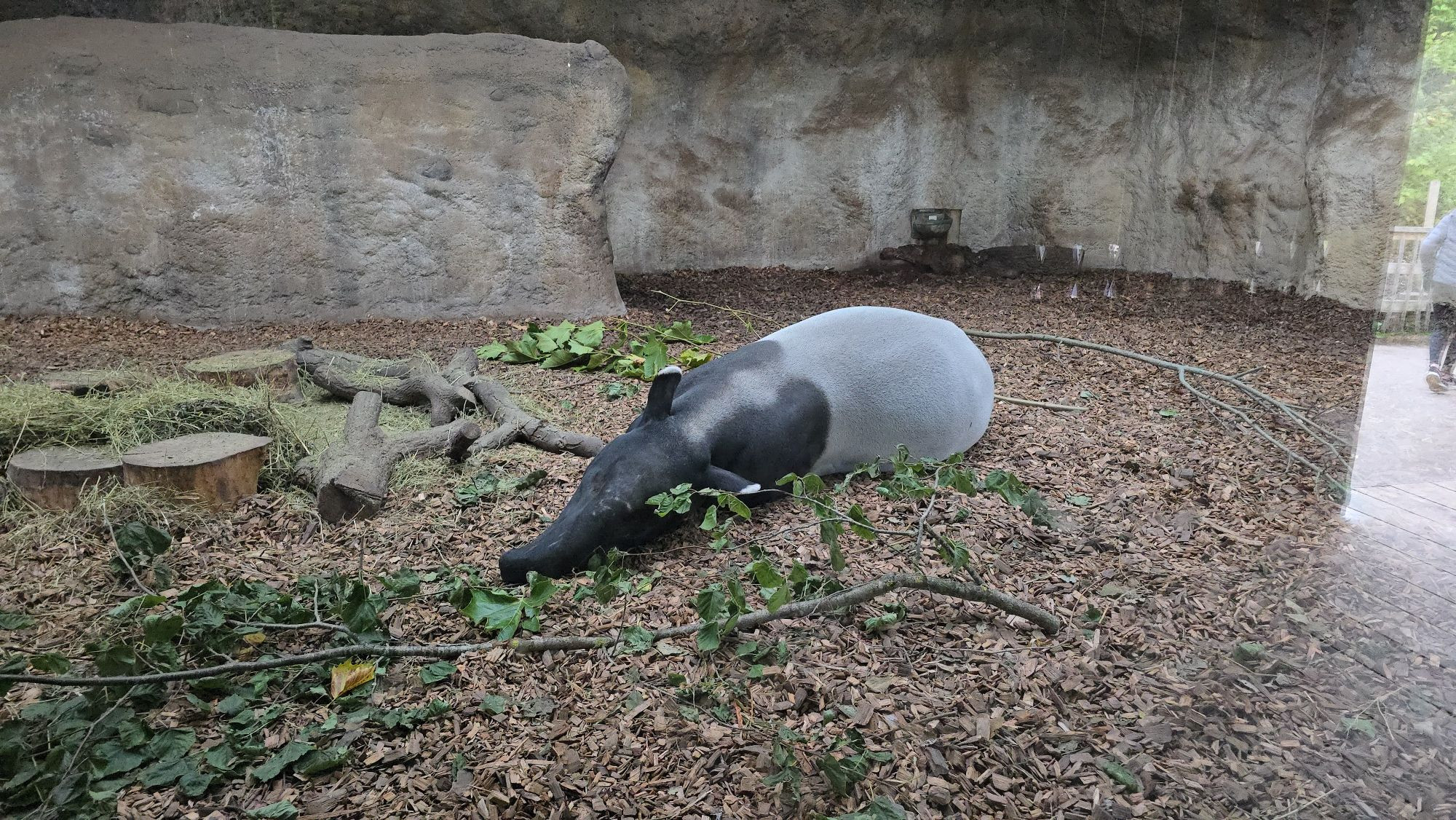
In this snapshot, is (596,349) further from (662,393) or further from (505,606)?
(505,606)

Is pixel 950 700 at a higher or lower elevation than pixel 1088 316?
lower

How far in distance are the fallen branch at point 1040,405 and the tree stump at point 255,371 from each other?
3570mm

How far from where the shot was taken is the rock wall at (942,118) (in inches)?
238

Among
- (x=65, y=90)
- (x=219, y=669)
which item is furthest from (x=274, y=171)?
(x=219, y=669)

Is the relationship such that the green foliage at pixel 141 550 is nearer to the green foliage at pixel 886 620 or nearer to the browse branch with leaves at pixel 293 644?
the browse branch with leaves at pixel 293 644

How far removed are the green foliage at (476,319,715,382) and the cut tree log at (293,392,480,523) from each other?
1.33 metres

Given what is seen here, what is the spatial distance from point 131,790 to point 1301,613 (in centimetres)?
253

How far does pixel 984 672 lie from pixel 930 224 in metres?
7.01

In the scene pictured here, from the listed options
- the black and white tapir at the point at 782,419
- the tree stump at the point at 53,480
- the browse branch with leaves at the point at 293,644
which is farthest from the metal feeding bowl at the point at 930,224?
the tree stump at the point at 53,480

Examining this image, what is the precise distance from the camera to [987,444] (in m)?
4.07

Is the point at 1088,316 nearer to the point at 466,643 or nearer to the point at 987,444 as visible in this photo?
the point at 987,444

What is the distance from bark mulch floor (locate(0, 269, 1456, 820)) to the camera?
1.66 meters

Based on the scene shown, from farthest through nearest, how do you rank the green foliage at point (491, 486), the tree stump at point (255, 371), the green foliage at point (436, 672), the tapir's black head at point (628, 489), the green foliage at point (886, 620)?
1. the tree stump at point (255, 371)
2. the green foliage at point (491, 486)
3. the tapir's black head at point (628, 489)
4. the green foliage at point (886, 620)
5. the green foliage at point (436, 672)

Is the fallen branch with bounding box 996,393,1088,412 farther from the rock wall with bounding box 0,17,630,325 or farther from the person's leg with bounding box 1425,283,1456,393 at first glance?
the rock wall with bounding box 0,17,630,325
